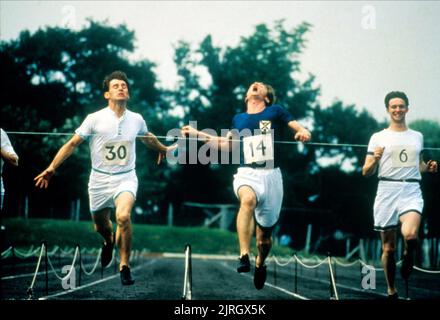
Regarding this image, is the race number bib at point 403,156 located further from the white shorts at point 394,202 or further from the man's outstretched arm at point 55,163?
the man's outstretched arm at point 55,163

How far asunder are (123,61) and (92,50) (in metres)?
6.11

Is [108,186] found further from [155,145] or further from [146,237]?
[146,237]

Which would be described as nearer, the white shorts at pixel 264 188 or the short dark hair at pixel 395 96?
the white shorts at pixel 264 188

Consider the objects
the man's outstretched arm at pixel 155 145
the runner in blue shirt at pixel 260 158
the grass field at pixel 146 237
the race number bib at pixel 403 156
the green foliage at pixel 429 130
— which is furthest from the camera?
the grass field at pixel 146 237

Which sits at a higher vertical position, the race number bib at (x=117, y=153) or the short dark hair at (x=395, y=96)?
the short dark hair at (x=395, y=96)

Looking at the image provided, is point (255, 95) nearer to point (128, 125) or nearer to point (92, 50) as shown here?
point (128, 125)

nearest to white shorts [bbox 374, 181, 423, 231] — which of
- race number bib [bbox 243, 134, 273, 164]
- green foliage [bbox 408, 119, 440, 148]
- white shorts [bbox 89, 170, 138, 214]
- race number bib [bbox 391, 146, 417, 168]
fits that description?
race number bib [bbox 391, 146, 417, 168]

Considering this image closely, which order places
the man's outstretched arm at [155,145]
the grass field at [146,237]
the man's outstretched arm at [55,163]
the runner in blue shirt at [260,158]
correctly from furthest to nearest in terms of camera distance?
the grass field at [146,237] → the man's outstretched arm at [155,145] → the runner in blue shirt at [260,158] → the man's outstretched arm at [55,163]

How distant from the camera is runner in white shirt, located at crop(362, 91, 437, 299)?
24.3 feet

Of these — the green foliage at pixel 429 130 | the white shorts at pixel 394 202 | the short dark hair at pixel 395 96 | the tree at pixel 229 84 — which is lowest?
the white shorts at pixel 394 202

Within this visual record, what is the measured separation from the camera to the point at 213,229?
32219mm

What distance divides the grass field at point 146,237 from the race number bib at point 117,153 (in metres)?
12.4

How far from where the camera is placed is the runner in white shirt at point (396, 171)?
7410 mm

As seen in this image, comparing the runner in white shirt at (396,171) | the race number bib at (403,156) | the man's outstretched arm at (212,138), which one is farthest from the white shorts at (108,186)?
the race number bib at (403,156)
